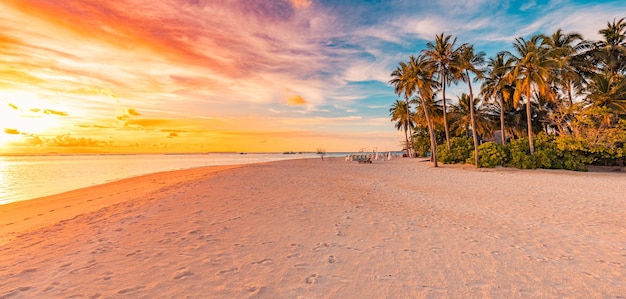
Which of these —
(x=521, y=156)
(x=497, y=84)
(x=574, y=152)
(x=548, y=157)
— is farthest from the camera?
(x=497, y=84)

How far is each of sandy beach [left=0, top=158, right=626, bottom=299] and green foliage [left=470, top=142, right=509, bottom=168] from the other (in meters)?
15.8

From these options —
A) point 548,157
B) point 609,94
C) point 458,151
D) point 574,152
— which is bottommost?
point 548,157

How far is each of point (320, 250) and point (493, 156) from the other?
2608 centimetres

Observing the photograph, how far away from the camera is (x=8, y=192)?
1767cm

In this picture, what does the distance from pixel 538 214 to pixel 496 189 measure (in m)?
5.57

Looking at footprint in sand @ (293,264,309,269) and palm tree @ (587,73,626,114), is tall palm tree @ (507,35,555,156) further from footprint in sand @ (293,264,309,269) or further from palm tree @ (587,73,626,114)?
footprint in sand @ (293,264,309,269)

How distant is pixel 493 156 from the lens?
25672 millimetres

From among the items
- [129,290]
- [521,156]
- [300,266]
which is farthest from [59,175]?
[521,156]

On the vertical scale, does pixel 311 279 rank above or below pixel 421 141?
below

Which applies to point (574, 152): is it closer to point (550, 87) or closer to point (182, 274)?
point (550, 87)

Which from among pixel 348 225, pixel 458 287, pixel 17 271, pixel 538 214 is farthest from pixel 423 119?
pixel 17 271

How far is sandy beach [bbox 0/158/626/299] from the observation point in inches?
166

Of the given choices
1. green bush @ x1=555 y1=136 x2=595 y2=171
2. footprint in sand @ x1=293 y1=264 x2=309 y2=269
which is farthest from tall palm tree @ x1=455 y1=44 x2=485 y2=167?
footprint in sand @ x1=293 y1=264 x2=309 y2=269

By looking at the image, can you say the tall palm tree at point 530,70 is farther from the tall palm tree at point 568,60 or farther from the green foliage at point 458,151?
the green foliage at point 458,151
